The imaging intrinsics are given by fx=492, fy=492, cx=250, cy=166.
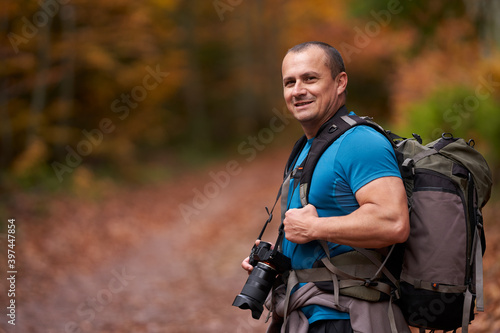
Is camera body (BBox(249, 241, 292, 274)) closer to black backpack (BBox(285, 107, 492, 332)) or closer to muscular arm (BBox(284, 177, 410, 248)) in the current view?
black backpack (BBox(285, 107, 492, 332))

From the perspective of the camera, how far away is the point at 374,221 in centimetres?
196

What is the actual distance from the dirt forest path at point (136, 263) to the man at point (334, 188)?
2978mm

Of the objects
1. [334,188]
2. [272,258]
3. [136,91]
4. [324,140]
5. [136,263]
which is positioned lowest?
[272,258]

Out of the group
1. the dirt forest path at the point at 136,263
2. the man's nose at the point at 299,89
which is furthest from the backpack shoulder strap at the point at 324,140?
the dirt forest path at the point at 136,263

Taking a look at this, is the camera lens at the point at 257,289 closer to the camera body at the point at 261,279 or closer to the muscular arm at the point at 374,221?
the camera body at the point at 261,279

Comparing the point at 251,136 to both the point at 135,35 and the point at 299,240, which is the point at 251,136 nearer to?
the point at 135,35

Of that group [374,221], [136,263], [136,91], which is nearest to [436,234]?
[374,221]

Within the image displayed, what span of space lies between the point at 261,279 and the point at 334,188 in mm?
587

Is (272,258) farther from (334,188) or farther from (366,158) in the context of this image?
(366,158)

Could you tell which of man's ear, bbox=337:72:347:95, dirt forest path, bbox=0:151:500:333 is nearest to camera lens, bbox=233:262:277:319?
man's ear, bbox=337:72:347:95

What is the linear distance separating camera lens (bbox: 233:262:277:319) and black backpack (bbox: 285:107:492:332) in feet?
0.66

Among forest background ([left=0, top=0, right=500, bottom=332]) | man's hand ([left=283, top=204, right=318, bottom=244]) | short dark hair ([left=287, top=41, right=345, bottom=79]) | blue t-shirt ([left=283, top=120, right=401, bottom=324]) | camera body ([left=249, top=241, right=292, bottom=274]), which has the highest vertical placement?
forest background ([left=0, top=0, right=500, bottom=332])

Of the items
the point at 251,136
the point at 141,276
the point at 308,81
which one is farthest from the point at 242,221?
the point at 251,136

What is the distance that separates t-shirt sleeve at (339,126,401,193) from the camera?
2.00m
